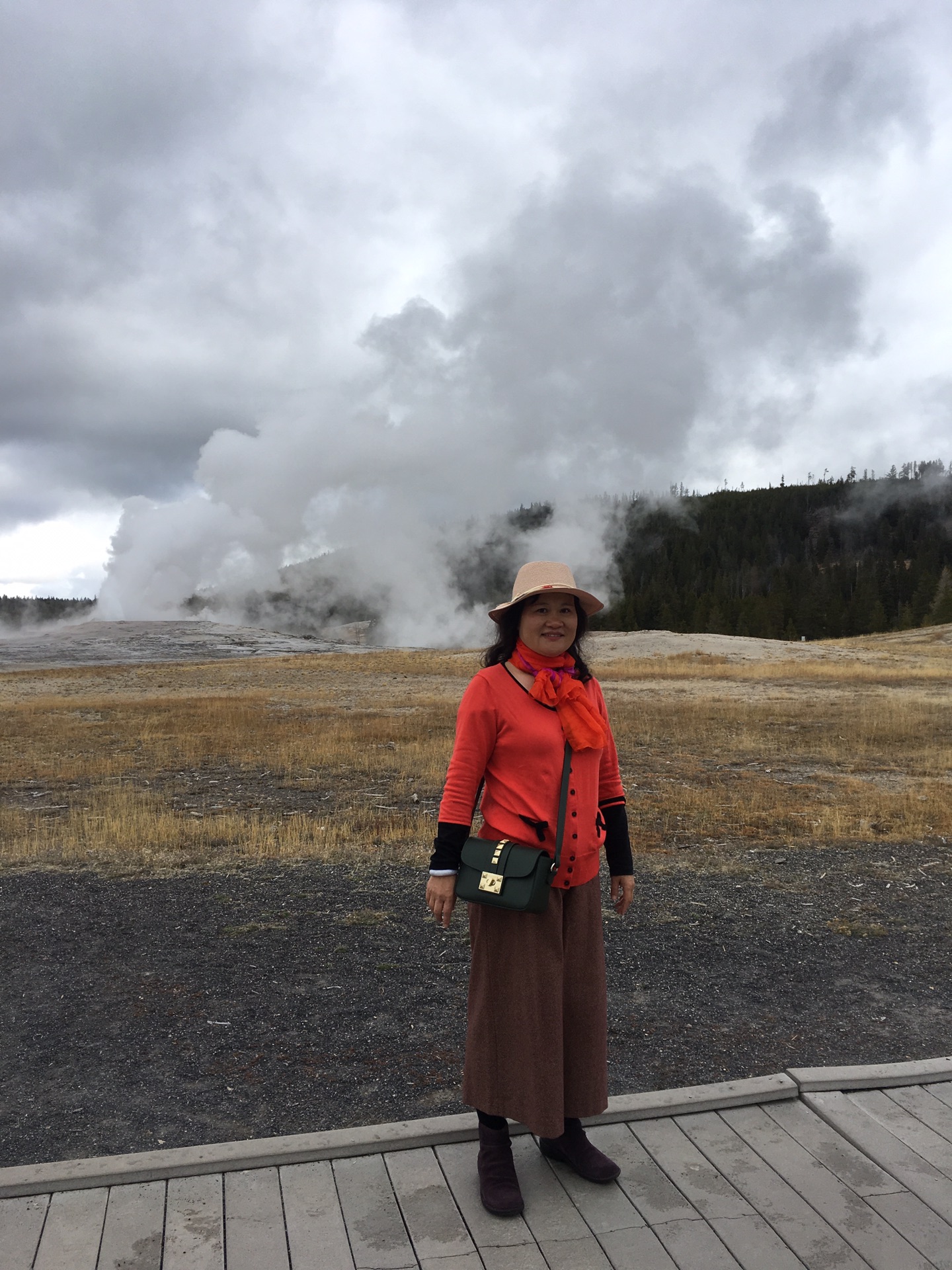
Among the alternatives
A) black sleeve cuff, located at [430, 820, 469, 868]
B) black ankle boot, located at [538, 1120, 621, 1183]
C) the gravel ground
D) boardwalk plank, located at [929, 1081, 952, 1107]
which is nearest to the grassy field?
the gravel ground

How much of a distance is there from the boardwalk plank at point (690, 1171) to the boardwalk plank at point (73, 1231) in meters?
1.68

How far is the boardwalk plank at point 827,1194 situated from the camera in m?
2.52

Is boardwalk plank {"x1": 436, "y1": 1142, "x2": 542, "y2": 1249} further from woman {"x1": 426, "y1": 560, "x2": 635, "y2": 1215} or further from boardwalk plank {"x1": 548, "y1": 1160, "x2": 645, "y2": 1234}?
boardwalk plank {"x1": 548, "y1": 1160, "x2": 645, "y2": 1234}

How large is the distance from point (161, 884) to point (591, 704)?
5.19m

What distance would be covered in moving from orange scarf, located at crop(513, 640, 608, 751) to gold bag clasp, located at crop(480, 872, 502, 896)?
48cm

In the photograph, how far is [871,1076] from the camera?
3.46 m

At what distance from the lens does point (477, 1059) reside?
2.97 metres

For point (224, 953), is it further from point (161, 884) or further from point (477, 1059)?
point (477, 1059)

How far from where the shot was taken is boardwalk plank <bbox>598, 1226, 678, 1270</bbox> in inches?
98.0

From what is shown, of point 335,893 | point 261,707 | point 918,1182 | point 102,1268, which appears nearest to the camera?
point 102,1268

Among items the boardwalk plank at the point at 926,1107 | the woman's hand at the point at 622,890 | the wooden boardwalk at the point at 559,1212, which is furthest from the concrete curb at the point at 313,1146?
the woman's hand at the point at 622,890

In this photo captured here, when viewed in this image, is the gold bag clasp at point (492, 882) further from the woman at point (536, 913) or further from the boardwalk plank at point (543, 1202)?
the boardwalk plank at point (543, 1202)

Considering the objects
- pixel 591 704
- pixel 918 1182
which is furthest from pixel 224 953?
Result: pixel 918 1182

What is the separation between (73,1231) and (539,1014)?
4.75 ft
